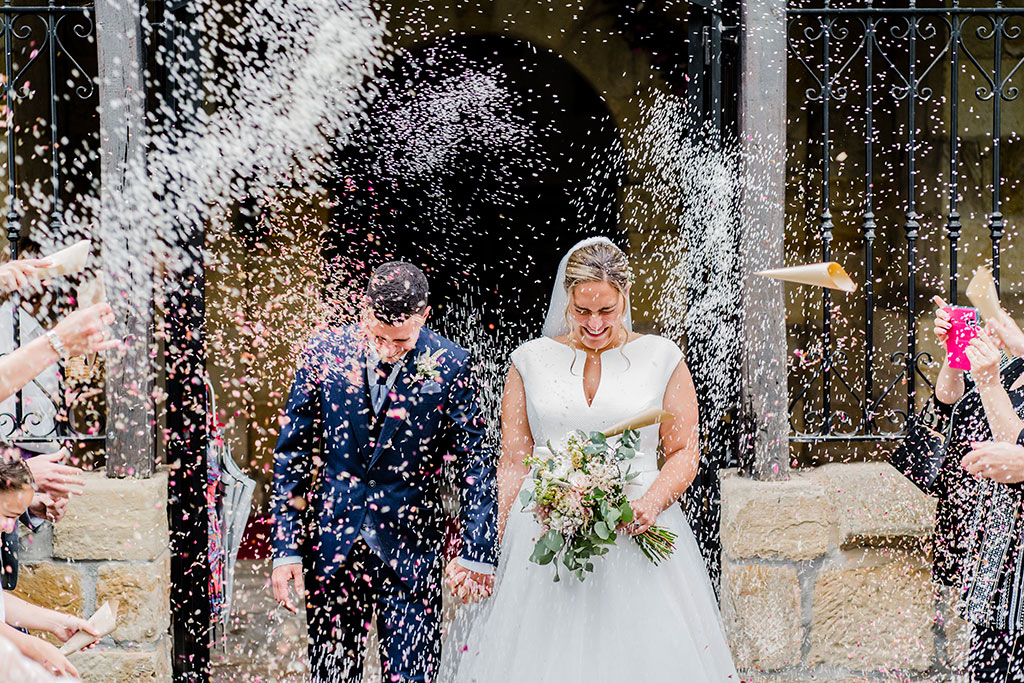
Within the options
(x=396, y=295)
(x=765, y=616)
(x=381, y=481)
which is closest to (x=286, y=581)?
(x=381, y=481)

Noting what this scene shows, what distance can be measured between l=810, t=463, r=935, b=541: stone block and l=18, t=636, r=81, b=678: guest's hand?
9.44 feet

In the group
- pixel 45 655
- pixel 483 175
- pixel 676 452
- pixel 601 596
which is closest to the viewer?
pixel 45 655

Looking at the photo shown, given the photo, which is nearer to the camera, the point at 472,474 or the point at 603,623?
the point at 603,623

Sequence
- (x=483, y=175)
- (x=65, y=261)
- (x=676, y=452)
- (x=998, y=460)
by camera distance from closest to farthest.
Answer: (x=65, y=261)
(x=998, y=460)
(x=676, y=452)
(x=483, y=175)

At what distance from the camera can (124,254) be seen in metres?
4.02

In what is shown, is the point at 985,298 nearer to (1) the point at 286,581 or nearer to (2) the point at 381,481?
(2) the point at 381,481

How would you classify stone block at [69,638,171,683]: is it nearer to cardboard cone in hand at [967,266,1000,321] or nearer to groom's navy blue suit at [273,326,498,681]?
groom's navy blue suit at [273,326,498,681]

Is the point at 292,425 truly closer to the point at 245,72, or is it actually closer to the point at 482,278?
the point at 245,72

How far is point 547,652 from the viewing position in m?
3.35

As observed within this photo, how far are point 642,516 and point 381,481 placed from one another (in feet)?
3.10

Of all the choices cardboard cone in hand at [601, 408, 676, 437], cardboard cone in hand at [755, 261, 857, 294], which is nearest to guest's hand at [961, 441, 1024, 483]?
cardboard cone in hand at [755, 261, 857, 294]

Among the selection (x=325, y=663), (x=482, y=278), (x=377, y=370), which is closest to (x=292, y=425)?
(x=377, y=370)

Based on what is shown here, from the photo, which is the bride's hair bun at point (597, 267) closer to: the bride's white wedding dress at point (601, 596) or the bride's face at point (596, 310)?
the bride's face at point (596, 310)

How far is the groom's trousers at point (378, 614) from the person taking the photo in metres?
3.54
